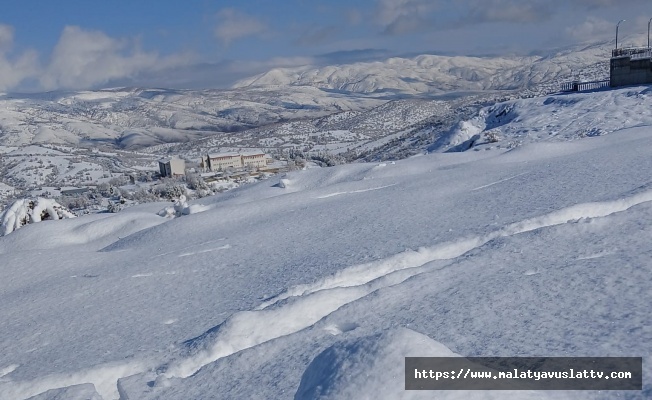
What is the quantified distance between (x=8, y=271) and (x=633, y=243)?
400 inches

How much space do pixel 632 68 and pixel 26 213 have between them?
31572mm

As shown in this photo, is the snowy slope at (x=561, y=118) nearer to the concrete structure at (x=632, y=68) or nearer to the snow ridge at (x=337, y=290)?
the concrete structure at (x=632, y=68)

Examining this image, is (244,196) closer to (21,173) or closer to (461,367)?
(461,367)

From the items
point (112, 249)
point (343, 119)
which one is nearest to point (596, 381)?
point (112, 249)

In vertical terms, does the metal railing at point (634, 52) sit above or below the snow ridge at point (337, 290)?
above

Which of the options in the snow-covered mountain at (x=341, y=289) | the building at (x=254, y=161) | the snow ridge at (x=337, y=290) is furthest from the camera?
→ the building at (x=254, y=161)

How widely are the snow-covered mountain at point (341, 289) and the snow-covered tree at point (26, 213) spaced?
3.46 meters

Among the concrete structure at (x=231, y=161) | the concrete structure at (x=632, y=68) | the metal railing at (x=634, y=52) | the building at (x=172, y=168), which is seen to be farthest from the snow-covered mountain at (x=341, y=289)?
the concrete structure at (x=231, y=161)

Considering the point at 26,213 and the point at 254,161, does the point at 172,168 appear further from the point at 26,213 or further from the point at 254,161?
the point at 26,213

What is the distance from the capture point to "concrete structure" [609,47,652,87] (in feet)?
94.6

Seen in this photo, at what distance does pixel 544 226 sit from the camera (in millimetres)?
7664

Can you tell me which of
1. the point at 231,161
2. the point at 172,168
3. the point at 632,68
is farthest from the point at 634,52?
the point at 231,161

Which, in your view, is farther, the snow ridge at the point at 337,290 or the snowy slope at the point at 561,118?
the snowy slope at the point at 561,118

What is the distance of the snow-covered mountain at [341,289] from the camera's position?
14.0 feet
